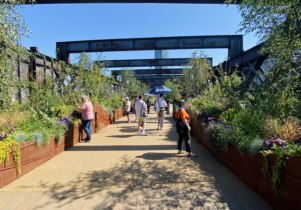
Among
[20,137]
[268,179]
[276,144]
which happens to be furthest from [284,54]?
[20,137]

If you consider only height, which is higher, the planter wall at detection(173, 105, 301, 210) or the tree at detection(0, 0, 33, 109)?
the tree at detection(0, 0, 33, 109)

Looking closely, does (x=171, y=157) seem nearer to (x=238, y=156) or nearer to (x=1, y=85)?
(x=238, y=156)

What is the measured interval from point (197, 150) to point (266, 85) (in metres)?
3.20

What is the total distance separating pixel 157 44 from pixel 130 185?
10.7 m

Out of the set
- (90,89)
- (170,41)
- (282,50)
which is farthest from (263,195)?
(170,41)

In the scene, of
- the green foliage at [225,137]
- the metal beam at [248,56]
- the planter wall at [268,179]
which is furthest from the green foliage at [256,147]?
the metal beam at [248,56]

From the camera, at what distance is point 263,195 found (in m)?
3.00

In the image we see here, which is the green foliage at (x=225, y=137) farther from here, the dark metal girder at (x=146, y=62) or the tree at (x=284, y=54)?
the dark metal girder at (x=146, y=62)

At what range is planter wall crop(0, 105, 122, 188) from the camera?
11.9ft

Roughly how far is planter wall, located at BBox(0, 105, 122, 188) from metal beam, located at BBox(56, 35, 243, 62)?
7.34 metres

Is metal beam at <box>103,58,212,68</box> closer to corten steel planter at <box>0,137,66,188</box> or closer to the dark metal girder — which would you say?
the dark metal girder

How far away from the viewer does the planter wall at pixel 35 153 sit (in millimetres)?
3630

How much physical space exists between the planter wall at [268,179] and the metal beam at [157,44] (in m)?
9.68

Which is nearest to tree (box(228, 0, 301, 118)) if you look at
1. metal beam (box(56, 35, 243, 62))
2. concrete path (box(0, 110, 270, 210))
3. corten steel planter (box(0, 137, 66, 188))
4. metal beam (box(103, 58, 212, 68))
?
concrete path (box(0, 110, 270, 210))
